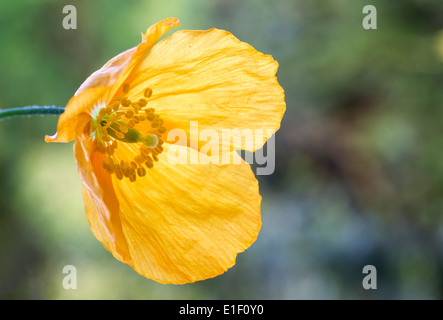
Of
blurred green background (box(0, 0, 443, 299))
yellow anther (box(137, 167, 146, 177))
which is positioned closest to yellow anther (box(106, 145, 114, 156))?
yellow anther (box(137, 167, 146, 177))

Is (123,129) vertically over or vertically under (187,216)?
over

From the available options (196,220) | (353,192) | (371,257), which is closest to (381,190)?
(353,192)

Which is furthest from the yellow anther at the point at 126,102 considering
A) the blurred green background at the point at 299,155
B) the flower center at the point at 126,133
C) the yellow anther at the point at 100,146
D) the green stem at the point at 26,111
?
the blurred green background at the point at 299,155

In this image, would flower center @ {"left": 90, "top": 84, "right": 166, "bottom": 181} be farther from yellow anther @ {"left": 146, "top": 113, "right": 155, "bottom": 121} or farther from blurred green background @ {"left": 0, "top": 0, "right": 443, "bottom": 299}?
blurred green background @ {"left": 0, "top": 0, "right": 443, "bottom": 299}

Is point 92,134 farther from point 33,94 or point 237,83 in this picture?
point 33,94

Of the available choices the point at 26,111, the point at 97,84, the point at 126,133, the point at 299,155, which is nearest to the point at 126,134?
the point at 126,133

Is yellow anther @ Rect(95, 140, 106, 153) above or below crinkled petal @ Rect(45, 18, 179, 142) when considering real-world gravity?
below

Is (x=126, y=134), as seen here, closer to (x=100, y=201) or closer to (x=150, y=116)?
(x=150, y=116)

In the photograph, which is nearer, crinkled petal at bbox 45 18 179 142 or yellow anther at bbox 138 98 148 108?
crinkled petal at bbox 45 18 179 142
